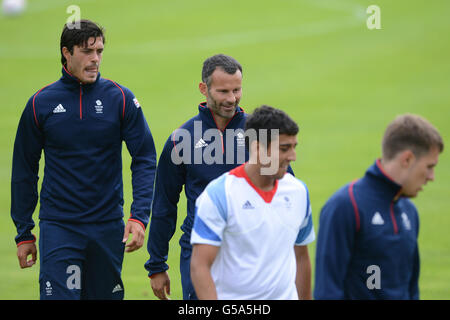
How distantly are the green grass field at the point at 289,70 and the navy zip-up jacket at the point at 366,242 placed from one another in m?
6.32

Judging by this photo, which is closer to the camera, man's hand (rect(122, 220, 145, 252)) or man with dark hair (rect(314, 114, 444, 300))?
man with dark hair (rect(314, 114, 444, 300))

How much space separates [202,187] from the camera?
6430mm

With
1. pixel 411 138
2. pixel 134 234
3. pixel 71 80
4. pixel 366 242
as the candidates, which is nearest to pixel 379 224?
pixel 366 242

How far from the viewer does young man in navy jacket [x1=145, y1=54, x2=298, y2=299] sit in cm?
643

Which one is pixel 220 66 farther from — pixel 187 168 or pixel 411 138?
pixel 411 138

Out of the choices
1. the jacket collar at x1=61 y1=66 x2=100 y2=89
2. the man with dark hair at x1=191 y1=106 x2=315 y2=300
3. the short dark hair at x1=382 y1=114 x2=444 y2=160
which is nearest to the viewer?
the short dark hair at x1=382 y1=114 x2=444 y2=160

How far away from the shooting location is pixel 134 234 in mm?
6629

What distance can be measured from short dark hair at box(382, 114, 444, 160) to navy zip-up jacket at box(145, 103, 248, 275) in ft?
5.58

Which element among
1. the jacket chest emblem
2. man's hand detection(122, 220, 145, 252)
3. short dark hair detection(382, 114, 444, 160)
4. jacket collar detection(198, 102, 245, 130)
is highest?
the jacket chest emblem

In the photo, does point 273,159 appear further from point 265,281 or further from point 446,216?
point 446,216

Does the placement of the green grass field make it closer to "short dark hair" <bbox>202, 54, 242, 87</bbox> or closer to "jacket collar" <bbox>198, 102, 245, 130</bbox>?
"jacket collar" <bbox>198, 102, 245, 130</bbox>

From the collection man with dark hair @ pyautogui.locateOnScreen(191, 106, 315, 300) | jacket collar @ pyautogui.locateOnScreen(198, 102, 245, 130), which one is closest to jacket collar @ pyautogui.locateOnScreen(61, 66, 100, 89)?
jacket collar @ pyautogui.locateOnScreen(198, 102, 245, 130)
